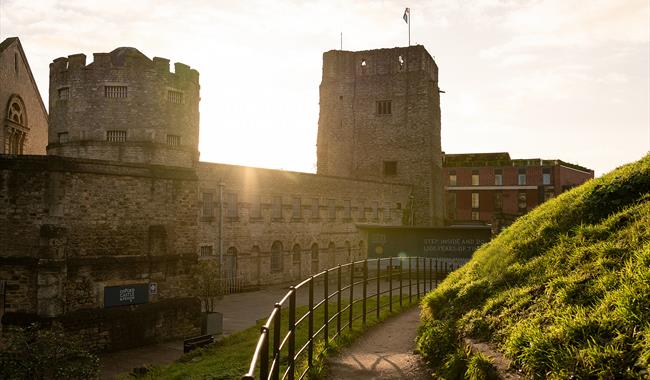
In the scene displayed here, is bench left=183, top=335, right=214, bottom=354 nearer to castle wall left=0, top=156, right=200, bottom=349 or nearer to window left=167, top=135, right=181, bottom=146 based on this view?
castle wall left=0, top=156, right=200, bottom=349

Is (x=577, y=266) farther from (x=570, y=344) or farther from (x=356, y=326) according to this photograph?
(x=356, y=326)

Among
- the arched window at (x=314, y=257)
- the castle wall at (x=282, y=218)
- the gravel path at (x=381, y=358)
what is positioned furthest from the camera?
the arched window at (x=314, y=257)

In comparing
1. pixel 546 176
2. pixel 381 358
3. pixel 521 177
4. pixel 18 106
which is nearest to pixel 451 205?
pixel 521 177

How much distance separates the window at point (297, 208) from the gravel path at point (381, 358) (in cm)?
2255

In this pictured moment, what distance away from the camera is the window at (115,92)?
31.9m

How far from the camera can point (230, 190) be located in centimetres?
2936

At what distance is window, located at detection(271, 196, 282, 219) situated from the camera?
32.2 meters

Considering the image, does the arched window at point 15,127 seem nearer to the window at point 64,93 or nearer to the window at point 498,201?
the window at point 64,93

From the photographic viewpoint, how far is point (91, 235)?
1709 cm

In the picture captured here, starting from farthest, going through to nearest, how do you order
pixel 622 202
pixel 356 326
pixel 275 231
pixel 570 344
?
pixel 275 231 → pixel 356 326 → pixel 622 202 → pixel 570 344

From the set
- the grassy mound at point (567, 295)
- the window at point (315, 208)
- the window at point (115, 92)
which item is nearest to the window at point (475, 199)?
the window at point (315, 208)

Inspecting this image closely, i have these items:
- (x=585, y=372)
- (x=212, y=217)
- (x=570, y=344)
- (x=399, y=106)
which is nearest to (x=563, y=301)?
(x=570, y=344)

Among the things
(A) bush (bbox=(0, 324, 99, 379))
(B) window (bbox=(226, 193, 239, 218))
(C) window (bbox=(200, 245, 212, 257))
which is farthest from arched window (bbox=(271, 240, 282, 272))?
(A) bush (bbox=(0, 324, 99, 379))

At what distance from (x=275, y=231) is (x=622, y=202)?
24.8 meters
